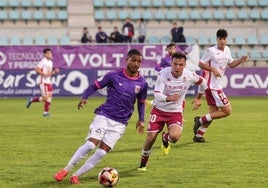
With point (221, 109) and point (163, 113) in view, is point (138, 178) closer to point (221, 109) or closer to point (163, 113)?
point (163, 113)

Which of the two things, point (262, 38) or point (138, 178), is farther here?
point (262, 38)

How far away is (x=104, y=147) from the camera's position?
388 inches

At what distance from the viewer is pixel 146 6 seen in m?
40.1

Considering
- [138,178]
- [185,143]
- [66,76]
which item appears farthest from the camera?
[66,76]

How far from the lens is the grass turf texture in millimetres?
9992

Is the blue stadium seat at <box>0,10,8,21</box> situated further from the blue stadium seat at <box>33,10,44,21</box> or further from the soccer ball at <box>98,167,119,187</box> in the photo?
the soccer ball at <box>98,167,119,187</box>

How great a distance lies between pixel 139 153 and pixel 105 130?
11.4 ft

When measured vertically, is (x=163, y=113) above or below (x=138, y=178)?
above

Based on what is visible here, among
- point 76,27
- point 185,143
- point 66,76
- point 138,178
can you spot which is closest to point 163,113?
point 138,178

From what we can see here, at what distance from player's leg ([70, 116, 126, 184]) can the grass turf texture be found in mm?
177

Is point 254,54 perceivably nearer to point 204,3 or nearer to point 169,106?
point 204,3

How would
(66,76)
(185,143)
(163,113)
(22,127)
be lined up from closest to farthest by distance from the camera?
(163,113) < (185,143) < (22,127) < (66,76)

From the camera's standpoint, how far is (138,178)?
10.2m

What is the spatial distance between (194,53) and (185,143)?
16858 mm
